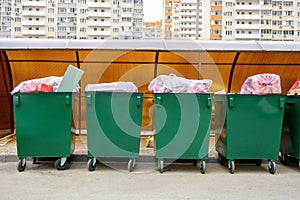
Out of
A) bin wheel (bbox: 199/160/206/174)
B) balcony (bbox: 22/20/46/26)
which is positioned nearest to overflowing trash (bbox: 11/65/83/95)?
bin wheel (bbox: 199/160/206/174)

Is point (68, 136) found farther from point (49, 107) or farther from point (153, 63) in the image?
point (153, 63)

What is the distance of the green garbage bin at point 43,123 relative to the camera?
508 centimetres

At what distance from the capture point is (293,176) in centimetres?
511

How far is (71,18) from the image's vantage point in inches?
2189

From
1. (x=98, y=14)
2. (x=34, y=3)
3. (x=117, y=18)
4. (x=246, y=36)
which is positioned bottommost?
(x=246, y=36)

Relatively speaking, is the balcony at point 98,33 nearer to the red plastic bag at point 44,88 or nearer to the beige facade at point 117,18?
the beige facade at point 117,18

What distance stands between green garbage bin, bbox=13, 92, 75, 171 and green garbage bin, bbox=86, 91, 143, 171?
340mm

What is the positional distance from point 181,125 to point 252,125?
1.02 m

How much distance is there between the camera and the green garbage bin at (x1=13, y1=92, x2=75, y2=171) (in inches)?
200

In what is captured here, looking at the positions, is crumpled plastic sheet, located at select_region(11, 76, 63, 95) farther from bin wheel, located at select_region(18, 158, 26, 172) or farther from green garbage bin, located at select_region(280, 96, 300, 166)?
green garbage bin, located at select_region(280, 96, 300, 166)

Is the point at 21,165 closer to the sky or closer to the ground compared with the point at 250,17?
closer to the ground

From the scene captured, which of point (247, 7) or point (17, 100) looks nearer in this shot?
point (17, 100)

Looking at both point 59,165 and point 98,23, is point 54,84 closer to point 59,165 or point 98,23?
point 59,165

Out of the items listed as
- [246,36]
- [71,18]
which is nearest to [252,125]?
[246,36]
